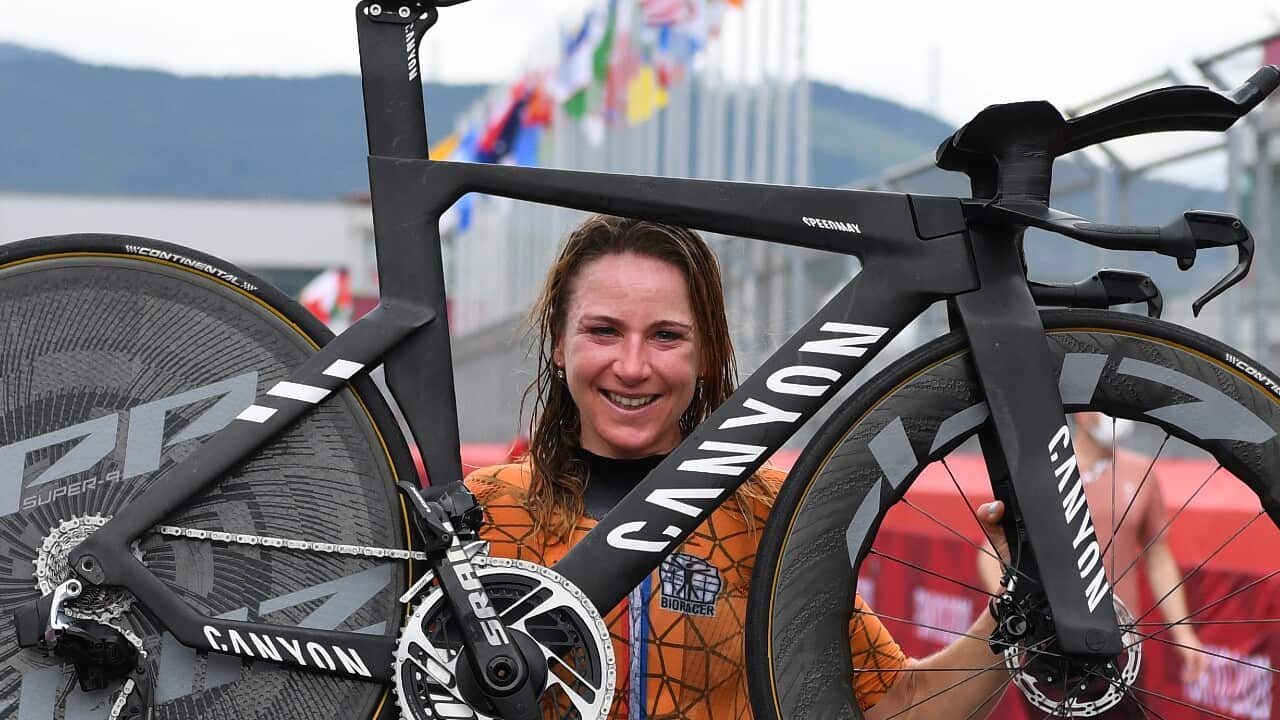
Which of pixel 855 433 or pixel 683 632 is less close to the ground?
pixel 855 433

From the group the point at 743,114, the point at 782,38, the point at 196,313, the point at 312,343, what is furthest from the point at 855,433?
the point at 743,114

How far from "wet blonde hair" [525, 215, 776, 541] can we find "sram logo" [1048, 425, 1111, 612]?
498mm

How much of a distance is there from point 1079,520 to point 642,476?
722 mm

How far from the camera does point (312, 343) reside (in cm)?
202

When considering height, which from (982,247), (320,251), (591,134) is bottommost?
(320,251)

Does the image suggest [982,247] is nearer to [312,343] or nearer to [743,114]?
[312,343]

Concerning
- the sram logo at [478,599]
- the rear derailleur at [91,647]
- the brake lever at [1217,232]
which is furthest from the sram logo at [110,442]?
the brake lever at [1217,232]

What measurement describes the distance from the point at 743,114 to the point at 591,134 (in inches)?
142

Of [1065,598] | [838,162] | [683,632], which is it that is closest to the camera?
[1065,598]

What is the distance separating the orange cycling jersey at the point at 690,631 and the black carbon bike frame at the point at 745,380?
0.46 feet

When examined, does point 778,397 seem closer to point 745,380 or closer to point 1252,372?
point 745,380

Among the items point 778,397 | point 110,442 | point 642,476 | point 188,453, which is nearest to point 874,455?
point 778,397

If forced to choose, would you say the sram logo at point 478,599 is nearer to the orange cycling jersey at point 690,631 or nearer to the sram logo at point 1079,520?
the orange cycling jersey at point 690,631

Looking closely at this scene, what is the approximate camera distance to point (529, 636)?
1.94 m
